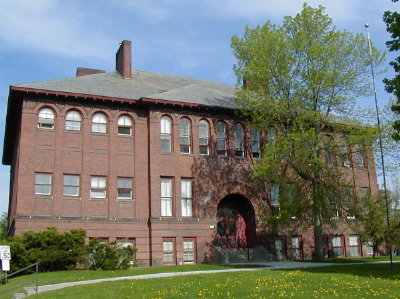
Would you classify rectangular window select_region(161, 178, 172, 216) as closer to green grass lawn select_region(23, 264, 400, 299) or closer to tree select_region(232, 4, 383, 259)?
tree select_region(232, 4, 383, 259)

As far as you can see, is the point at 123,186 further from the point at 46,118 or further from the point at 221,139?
the point at 221,139

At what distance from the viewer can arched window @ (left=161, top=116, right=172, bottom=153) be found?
30.4 metres

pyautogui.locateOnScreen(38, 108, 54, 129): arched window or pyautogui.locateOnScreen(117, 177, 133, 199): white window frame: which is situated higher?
pyautogui.locateOnScreen(38, 108, 54, 129): arched window

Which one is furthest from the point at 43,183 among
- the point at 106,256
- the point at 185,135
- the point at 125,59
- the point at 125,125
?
the point at 125,59

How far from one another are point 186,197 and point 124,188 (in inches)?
151

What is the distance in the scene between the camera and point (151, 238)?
28.6 metres

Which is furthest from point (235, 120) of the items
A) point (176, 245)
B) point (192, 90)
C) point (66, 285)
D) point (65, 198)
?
point (66, 285)

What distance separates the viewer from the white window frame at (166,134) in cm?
3044

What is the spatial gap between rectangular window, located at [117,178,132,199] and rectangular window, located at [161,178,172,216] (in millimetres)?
1969

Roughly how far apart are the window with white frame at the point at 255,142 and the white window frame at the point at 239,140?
760mm

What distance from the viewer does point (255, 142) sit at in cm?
3344

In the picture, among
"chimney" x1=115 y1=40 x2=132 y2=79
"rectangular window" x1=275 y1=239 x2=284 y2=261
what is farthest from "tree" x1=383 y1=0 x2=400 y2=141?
"chimney" x1=115 y1=40 x2=132 y2=79

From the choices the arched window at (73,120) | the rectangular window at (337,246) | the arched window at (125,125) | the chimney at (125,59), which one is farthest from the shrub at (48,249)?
the rectangular window at (337,246)

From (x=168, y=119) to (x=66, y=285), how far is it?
48.8 feet
